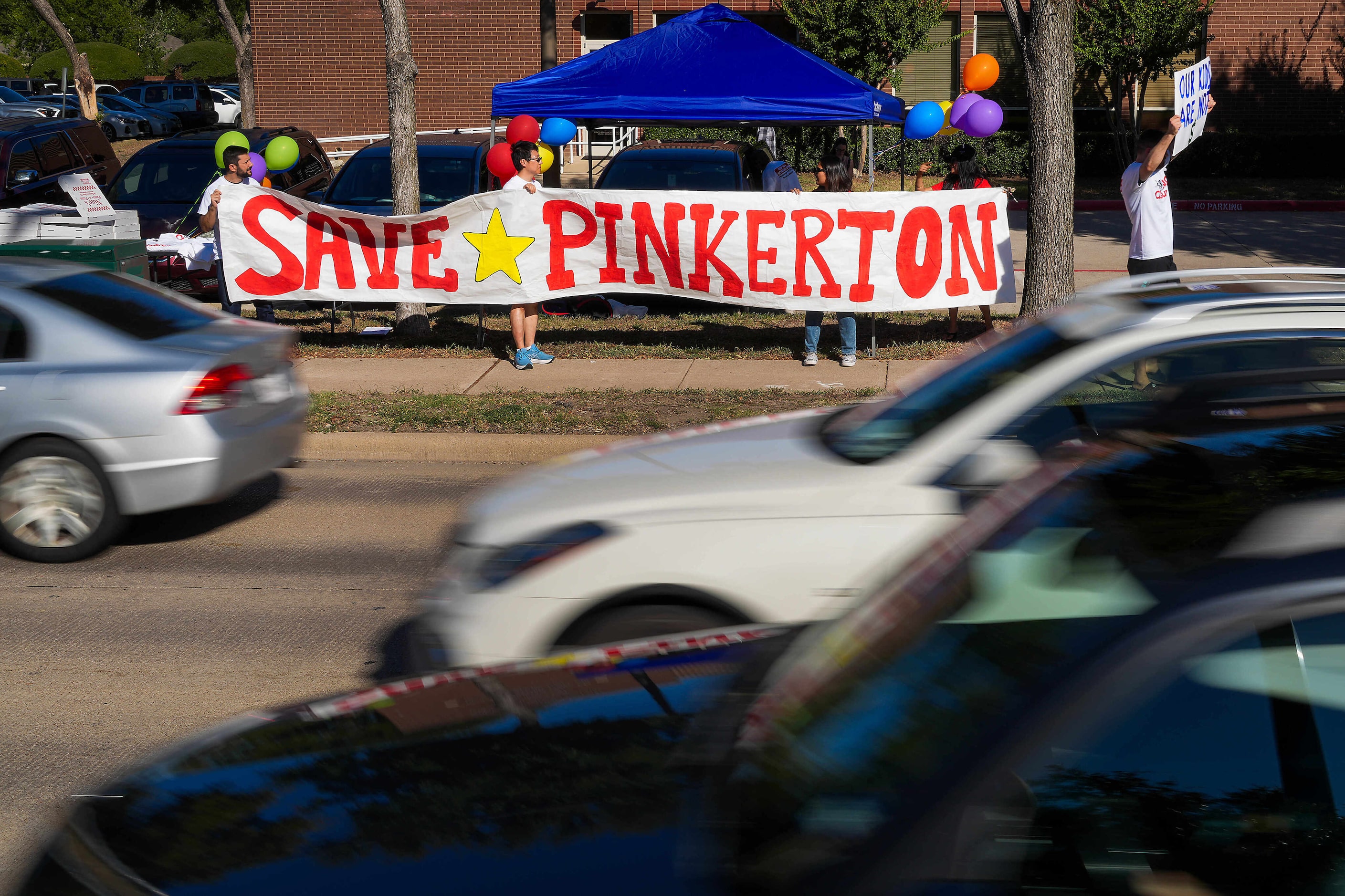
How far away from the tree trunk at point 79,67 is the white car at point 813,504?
27.0 meters

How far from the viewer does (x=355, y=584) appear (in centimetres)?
655

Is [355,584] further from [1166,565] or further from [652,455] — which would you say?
[1166,565]

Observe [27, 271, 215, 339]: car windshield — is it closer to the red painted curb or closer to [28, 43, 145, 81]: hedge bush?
the red painted curb

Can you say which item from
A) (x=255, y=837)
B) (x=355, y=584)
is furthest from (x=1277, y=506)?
(x=355, y=584)

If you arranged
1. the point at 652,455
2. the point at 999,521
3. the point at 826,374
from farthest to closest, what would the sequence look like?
the point at 826,374 < the point at 652,455 < the point at 999,521

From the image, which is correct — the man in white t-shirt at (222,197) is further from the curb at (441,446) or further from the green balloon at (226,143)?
the curb at (441,446)

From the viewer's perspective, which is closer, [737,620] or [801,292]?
[737,620]

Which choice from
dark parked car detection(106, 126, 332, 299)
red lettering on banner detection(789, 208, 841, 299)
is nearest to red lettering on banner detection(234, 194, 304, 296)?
dark parked car detection(106, 126, 332, 299)

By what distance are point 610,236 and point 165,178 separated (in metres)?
7.21

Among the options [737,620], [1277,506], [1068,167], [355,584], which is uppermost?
[1068,167]

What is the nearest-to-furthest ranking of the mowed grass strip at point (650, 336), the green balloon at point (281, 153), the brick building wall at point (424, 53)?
the mowed grass strip at point (650, 336), the green balloon at point (281, 153), the brick building wall at point (424, 53)

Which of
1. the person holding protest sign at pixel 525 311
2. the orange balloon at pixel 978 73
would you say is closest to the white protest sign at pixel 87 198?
the person holding protest sign at pixel 525 311

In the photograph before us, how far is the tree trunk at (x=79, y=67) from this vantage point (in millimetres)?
27750

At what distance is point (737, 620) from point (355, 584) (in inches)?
118
